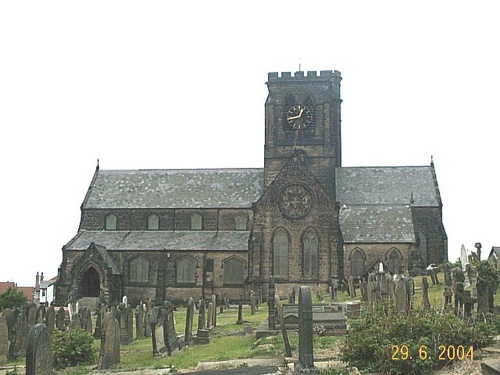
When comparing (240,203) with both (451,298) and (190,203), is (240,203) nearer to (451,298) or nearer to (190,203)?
(190,203)

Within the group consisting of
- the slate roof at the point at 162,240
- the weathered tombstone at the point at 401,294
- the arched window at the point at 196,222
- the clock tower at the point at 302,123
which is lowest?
the weathered tombstone at the point at 401,294

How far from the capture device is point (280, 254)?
52844 millimetres

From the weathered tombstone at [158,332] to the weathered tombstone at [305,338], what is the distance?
762 centimetres

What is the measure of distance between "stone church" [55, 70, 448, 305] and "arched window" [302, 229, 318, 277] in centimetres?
8

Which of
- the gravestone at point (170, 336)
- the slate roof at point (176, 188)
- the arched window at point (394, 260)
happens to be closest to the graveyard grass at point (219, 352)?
the gravestone at point (170, 336)

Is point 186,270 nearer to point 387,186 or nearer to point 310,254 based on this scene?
point 310,254

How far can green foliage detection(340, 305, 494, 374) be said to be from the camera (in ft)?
39.1

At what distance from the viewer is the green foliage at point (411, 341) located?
11.9 metres

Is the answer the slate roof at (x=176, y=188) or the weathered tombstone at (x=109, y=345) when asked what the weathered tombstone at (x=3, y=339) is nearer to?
the weathered tombstone at (x=109, y=345)

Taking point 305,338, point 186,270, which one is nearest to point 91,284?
point 186,270

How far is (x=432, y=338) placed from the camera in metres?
12.4

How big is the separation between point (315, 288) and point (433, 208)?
12.1 m

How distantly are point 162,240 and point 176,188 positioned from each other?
18.7 ft

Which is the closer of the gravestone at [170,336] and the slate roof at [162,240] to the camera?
the gravestone at [170,336]
